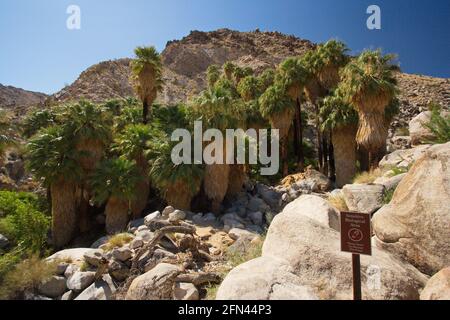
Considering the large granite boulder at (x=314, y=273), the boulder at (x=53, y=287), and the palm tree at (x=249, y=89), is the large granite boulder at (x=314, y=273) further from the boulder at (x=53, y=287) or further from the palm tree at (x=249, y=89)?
the palm tree at (x=249, y=89)

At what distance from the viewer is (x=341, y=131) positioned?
22.5 meters

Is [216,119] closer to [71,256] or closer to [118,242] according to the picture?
[118,242]

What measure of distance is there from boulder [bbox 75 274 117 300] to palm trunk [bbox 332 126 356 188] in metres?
17.2

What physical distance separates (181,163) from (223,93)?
465 cm

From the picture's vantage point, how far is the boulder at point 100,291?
9.03 metres

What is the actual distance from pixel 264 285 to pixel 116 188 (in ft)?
46.8

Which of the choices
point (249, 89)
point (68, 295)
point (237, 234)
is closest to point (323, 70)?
point (249, 89)

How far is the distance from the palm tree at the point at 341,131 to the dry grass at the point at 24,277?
59.4 feet

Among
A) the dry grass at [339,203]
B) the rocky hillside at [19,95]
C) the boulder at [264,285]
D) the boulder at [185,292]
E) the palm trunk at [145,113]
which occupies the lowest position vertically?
the boulder at [185,292]

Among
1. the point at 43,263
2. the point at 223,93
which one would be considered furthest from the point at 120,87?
the point at 43,263

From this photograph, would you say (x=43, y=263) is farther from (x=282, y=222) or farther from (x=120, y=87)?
(x=120, y=87)

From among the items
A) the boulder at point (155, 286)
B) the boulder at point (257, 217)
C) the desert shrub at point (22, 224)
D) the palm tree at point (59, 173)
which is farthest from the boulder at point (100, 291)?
the palm tree at point (59, 173)

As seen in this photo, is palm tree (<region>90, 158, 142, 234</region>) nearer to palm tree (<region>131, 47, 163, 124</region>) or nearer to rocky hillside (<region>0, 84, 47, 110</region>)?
palm tree (<region>131, 47, 163, 124</region>)

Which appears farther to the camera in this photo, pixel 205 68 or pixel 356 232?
pixel 205 68
